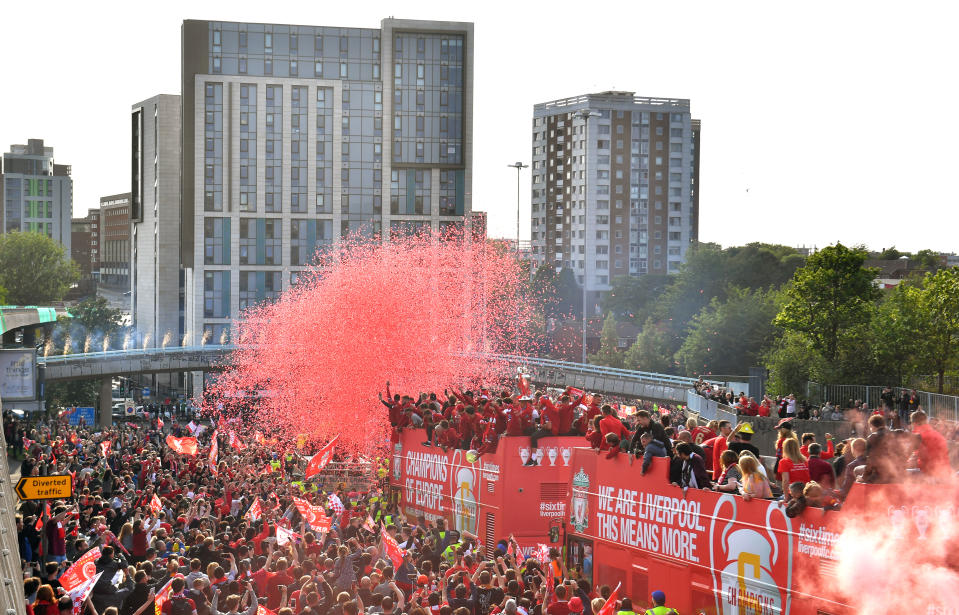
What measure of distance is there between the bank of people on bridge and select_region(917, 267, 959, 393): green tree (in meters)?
32.0

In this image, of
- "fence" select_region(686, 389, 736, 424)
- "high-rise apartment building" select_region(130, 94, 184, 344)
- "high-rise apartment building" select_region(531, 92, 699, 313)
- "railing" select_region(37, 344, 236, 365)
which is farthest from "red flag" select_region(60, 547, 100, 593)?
"high-rise apartment building" select_region(531, 92, 699, 313)

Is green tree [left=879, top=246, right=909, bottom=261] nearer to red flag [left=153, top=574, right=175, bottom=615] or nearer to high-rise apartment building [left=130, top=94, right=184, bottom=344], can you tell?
high-rise apartment building [left=130, top=94, right=184, bottom=344]

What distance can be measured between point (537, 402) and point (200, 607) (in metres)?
8.65

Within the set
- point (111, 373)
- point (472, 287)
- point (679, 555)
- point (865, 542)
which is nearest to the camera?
point (865, 542)

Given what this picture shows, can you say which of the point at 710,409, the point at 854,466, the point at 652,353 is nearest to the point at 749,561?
the point at 854,466

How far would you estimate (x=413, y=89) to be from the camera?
119 m

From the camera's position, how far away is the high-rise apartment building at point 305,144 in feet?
388

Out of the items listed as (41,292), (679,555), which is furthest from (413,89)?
(679,555)

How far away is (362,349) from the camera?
6281cm

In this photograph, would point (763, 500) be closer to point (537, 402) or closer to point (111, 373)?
point (537, 402)

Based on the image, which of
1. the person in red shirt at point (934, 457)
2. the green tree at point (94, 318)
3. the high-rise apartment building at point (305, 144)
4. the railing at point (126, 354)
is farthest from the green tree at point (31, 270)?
the person in red shirt at point (934, 457)

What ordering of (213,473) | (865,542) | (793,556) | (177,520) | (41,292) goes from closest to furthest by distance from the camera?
(865,542) → (793,556) → (177,520) → (213,473) → (41,292)

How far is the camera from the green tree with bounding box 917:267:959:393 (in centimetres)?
5181

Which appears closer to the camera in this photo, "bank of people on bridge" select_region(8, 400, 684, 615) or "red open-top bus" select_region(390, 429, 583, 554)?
"bank of people on bridge" select_region(8, 400, 684, 615)
